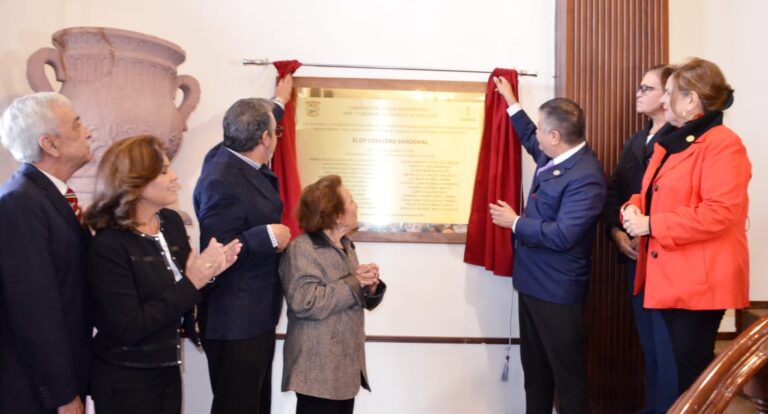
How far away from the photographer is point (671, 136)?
2.11 meters

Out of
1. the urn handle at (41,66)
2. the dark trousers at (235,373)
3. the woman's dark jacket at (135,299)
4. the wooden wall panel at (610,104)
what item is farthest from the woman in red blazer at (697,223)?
the urn handle at (41,66)

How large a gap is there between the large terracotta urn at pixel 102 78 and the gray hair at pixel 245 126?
0.70 meters

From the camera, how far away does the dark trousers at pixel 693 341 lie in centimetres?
201

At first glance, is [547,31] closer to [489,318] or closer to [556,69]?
[556,69]

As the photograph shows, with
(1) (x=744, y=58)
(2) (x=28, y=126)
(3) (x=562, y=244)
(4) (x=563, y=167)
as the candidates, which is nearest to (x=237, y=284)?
(2) (x=28, y=126)

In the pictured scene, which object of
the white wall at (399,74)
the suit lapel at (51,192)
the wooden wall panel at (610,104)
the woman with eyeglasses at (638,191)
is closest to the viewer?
the suit lapel at (51,192)

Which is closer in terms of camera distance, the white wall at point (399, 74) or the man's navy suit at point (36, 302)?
the man's navy suit at point (36, 302)

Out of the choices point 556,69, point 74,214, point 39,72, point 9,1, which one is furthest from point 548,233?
point 9,1

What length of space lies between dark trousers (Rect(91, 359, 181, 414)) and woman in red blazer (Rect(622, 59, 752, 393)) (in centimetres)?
163

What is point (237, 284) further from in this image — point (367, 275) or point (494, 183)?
point (494, 183)

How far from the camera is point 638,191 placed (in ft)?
8.38

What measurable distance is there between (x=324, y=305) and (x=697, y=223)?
1263 mm

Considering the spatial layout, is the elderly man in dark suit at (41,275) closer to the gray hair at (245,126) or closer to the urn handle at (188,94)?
the gray hair at (245,126)

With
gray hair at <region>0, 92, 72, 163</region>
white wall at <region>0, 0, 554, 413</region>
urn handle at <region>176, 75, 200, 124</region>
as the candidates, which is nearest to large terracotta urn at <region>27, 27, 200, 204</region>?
urn handle at <region>176, 75, 200, 124</region>
